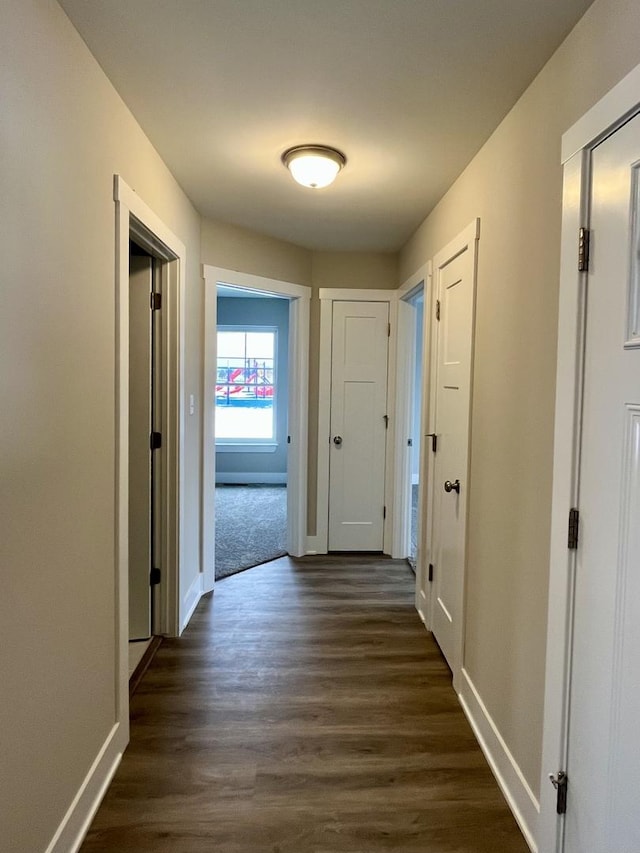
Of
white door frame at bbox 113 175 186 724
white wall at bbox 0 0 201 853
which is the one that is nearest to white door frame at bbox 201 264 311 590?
white door frame at bbox 113 175 186 724

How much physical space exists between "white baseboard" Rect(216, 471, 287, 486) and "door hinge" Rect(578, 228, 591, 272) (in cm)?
626

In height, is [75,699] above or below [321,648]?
above

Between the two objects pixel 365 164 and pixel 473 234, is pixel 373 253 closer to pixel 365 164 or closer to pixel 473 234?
pixel 365 164

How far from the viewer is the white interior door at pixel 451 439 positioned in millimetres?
2332

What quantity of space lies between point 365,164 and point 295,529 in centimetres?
271

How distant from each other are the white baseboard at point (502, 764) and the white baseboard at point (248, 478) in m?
5.26

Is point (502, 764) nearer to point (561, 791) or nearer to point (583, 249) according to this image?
point (561, 791)

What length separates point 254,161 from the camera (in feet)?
7.79

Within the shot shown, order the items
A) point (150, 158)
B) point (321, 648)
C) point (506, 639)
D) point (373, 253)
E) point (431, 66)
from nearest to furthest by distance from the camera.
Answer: point (431, 66) → point (506, 639) → point (150, 158) → point (321, 648) → point (373, 253)

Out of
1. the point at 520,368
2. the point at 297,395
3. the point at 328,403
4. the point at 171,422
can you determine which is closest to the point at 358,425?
the point at 328,403

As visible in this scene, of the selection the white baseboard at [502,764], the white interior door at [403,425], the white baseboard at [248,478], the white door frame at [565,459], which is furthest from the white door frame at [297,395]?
the white baseboard at [248,478]

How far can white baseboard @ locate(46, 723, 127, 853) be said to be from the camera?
1.46 metres

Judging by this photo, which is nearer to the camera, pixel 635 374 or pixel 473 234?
pixel 635 374

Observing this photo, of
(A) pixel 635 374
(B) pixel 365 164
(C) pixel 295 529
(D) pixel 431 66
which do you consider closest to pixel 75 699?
(A) pixel 635 374
